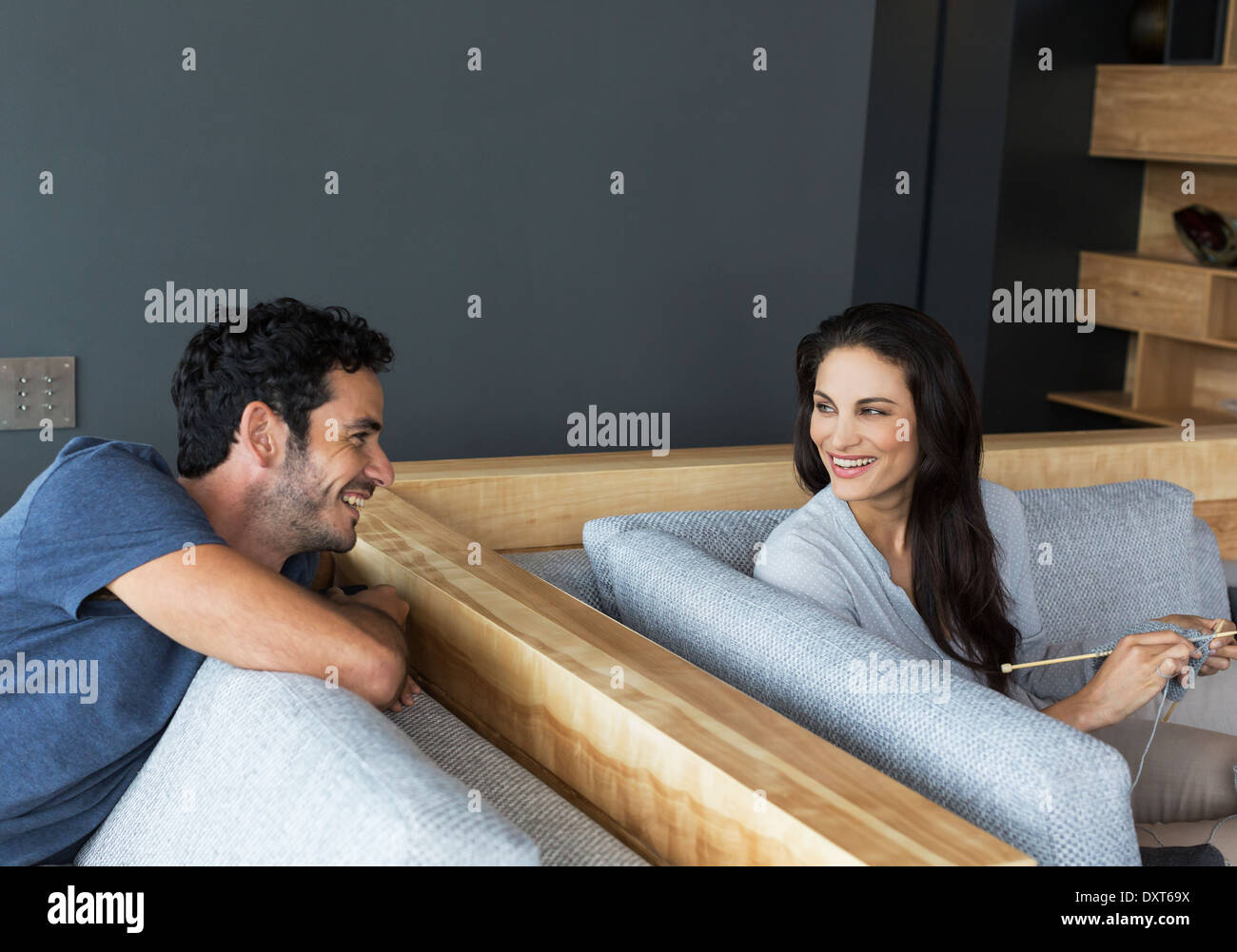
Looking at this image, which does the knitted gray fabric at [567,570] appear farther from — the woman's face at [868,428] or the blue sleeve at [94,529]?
the blue sleeve at [94,529]

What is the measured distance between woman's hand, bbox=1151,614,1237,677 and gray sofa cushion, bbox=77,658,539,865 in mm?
1299

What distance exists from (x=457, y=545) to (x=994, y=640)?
33.5 inches

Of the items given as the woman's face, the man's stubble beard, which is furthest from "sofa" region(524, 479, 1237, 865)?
the man's stubble beard

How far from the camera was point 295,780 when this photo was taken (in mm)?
1165

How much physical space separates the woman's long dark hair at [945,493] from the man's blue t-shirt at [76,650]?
3.46 ft

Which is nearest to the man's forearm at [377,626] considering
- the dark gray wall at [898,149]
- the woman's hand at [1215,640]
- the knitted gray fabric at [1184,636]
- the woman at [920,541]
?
the woman at [920,541]

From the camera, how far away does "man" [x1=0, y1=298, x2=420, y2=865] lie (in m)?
1.38

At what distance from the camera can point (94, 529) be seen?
1402mm

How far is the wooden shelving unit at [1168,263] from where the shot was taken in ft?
14.4

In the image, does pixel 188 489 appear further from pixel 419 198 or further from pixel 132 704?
pixel 419 198

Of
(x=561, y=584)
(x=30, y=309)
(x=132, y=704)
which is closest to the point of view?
(x=132, y=704)

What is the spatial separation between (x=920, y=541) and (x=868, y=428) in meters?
0.21
